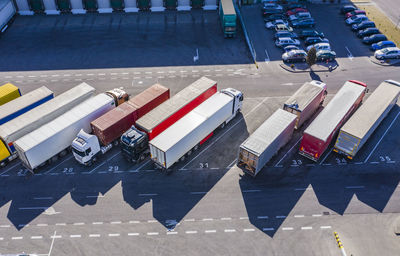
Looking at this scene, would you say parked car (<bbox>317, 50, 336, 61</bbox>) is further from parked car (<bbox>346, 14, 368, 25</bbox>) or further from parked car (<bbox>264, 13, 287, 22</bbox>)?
parked car (<bbox>264, 13, 287, 22</bbox>)

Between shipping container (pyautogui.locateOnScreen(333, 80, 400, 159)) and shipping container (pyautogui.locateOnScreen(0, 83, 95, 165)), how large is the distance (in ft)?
102

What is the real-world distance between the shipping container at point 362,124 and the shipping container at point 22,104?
118ft

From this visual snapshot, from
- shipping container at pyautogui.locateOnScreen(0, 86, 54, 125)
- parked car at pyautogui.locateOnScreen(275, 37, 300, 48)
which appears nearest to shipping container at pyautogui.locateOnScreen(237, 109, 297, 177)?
parked car at pyautogui.locateOnScreen(275, 37, 300, 48)

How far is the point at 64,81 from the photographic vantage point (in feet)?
166

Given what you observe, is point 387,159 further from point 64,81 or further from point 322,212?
point 64,81

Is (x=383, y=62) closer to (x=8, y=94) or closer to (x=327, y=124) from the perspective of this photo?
(x=327, y=124)

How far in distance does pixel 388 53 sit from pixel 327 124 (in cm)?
2701

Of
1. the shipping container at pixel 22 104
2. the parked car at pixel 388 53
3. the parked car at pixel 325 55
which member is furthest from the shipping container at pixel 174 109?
the parked car at pixel 388 53

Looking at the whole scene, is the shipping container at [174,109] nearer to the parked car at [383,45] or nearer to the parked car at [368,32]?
the parked car at [383,45]

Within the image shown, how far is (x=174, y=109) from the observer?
3825cm

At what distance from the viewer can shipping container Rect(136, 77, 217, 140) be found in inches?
1437

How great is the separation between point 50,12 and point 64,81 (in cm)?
2629

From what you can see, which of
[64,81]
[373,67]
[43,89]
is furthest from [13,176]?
[373,67]

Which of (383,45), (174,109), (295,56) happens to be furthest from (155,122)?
(383,45)
